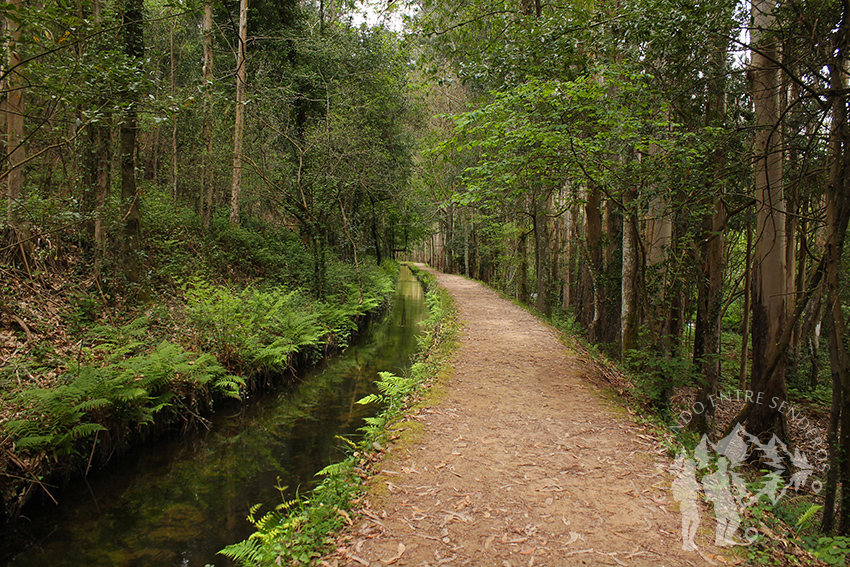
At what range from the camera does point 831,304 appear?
4066 millimetres

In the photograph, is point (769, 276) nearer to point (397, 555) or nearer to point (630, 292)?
Result: point (630, 292)

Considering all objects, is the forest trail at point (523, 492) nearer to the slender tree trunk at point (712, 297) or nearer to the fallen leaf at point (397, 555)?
the fallen leaf at point (397, 555)

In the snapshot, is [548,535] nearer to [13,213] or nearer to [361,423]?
[361,423]

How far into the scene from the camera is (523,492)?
→ 12.1ft

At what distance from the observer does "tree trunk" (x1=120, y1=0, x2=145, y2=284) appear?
863cm

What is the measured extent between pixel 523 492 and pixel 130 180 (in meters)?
9.83

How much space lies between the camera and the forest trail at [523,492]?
9.70ft

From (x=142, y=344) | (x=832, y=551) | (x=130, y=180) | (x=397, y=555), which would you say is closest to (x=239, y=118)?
(x=130, y=180)

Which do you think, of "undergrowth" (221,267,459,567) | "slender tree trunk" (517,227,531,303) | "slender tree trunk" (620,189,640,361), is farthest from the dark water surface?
"slender tree trunk" (517,227,531,303)

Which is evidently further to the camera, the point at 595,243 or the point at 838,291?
the point at 595,243

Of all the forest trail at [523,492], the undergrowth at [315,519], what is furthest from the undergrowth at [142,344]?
the forest trail at [523,492]

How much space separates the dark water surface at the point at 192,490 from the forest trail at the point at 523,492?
2.17m

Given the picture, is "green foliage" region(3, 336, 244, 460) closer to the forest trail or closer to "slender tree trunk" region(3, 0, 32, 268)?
"slender tree trunk" region(3, 0, 32, 268)

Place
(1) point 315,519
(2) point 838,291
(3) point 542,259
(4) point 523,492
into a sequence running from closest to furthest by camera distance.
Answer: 1. (1) point 315,519
2. (4) point 523,492
3. (2) point 838,291
4. (3) point 542,259
